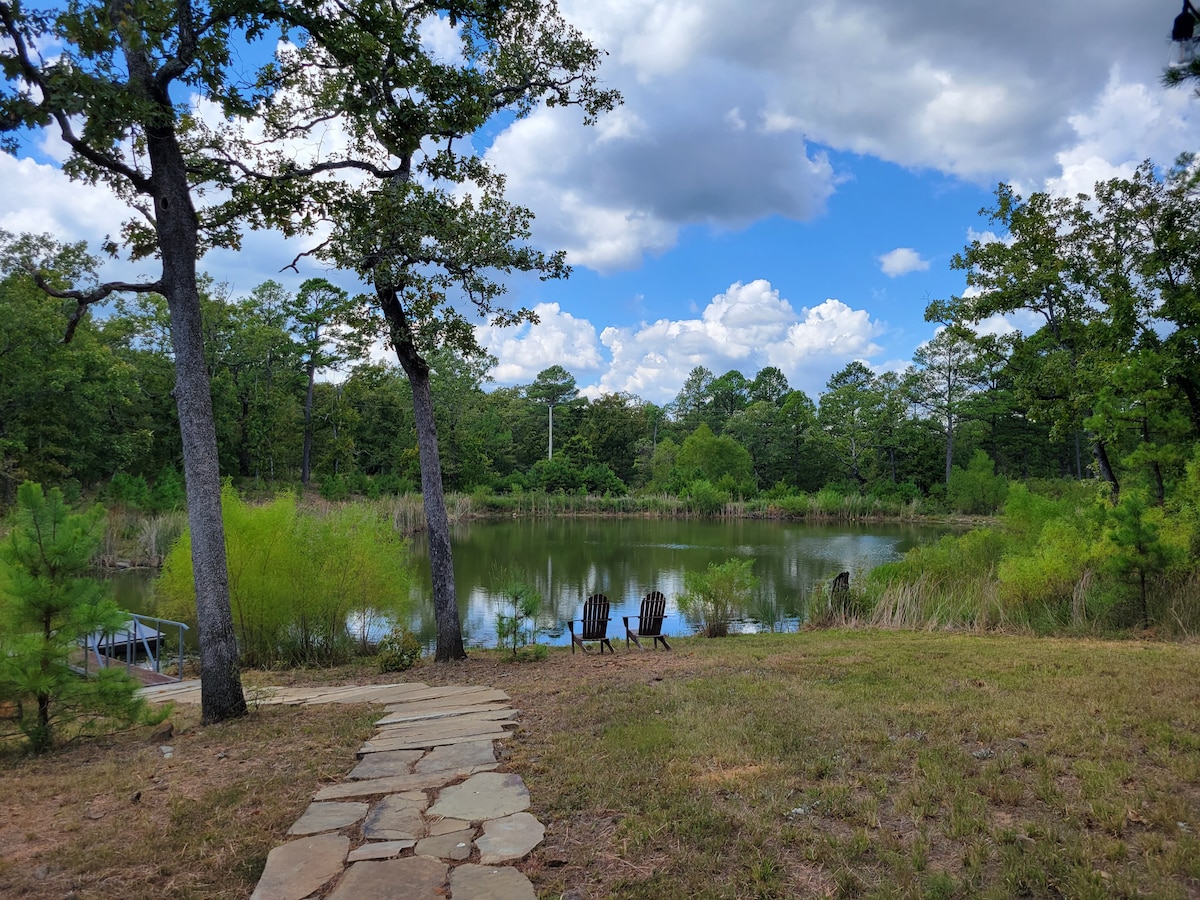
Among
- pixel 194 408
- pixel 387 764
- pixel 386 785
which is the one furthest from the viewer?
pixel 194 408

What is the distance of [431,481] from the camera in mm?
7336

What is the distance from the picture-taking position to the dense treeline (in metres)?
9.79

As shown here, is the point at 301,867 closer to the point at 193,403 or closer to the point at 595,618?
the point at 193,403

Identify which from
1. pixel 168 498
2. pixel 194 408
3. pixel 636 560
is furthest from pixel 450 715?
pixel 168 498

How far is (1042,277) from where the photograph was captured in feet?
37.3

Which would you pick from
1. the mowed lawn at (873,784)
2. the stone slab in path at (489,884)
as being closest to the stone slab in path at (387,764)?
the mowed lawn at (873,784)

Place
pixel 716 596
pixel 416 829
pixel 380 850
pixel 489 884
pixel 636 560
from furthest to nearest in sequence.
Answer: pixel 636 560
pixel 716 596
pixel 416 829
pixel 380 850
pixel 489 884

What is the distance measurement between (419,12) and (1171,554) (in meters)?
9.67

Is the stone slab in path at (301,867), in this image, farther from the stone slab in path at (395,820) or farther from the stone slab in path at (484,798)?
the stone slab in path at (484,798)

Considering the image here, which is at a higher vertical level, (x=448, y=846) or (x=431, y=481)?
(x=431, y=481)

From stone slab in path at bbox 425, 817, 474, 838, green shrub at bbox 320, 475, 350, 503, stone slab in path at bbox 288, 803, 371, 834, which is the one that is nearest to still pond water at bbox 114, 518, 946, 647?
green shrub at bbox 320, 475, 350, 503

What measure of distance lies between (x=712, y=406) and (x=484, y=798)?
5566 cm

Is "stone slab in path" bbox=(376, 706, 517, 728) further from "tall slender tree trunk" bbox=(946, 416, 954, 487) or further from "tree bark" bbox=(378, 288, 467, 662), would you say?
Answer: "tall slender tree trunk" bbox=(946, 416, 954, 487)

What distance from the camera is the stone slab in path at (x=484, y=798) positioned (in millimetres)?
2877
